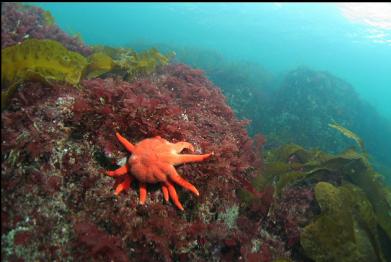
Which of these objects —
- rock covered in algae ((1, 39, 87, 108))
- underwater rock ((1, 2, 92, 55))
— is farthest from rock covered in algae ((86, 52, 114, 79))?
underwater rock ((1, 2, 92, 55))

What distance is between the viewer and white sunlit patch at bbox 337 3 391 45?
1040 inches

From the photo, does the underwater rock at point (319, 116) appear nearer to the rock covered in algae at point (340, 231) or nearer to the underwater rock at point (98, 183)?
the rock covered in algae at point (340, 231)

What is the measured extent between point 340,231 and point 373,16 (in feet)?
107

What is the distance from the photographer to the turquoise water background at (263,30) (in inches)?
1574

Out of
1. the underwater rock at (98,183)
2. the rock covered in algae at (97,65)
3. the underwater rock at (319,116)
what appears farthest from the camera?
the underwater rock at (319,116)

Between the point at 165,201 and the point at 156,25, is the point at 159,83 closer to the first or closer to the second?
the point at 165,201

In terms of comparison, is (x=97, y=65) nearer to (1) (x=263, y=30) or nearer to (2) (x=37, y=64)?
(2) (x=37, y=64)

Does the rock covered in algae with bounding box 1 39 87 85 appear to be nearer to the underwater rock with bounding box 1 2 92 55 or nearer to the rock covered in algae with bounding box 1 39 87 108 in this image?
the rock covered in algae with bounding box 1 39 87 108

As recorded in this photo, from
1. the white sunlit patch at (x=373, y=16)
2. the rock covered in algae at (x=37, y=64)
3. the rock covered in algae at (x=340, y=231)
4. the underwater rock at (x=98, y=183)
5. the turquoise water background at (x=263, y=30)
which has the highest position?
the rock covered in algae at (x=37, y=64)

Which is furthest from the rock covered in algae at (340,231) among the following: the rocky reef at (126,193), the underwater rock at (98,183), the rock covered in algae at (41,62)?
the rock covered in algae at (41,62)

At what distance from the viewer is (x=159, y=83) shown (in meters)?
6.64

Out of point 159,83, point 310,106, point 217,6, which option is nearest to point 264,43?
point 217,6

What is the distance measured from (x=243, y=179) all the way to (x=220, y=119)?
4.72ft

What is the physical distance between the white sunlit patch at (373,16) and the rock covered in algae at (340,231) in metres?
26.6
